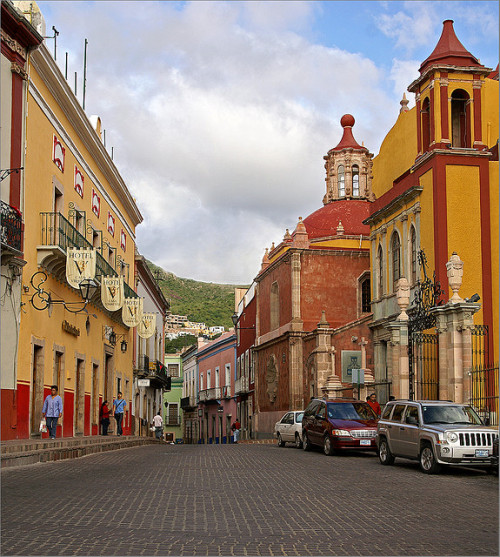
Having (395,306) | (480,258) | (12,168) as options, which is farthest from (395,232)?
(12,168)

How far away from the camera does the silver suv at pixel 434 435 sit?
1555cm

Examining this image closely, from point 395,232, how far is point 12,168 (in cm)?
1681

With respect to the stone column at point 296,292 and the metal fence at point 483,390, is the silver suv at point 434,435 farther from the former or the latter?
the stone column at point 296,292

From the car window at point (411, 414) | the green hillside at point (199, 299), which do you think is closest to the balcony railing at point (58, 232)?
the car window at point (411, 414)

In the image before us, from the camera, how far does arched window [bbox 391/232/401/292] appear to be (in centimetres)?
3212

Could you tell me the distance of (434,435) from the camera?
1588 cm

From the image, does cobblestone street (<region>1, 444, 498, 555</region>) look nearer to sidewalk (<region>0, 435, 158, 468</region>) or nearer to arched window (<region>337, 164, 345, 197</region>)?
sidewalk (<region>0, 435, 158, 468</region>)

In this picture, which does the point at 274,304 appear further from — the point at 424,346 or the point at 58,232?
the point at 58,232

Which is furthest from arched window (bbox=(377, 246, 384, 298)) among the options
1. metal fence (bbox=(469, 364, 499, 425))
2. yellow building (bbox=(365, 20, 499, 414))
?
metal fence (bbox=(469, 364, 499, 425))

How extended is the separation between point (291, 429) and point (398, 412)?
35.2ft

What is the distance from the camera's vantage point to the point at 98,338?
31828mm

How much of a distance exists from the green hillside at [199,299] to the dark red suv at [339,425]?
88856mm

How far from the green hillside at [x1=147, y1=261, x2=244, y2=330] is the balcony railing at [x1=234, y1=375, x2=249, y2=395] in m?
53.8

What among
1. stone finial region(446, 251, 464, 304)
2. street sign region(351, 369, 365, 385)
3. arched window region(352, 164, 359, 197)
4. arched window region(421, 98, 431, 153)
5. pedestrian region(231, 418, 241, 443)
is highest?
arched window region(352, 164, 359, 197)
